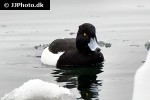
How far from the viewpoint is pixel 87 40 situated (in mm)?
12695

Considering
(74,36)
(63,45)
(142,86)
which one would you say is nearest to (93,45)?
(63,45)

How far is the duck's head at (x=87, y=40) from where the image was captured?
495 inches

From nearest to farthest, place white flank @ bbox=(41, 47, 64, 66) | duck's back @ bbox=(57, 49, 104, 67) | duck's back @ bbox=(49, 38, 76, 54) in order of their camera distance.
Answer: duck's back @ bbox=(57, 49, 104, 67)
white flank @ bbox=(41, 47, 64, 66)
duck's back @ bbox=(49, 38, 76, 54)

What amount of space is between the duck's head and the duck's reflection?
2.18ft

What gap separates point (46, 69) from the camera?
39.3 ft

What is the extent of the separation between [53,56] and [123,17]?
9899 mm

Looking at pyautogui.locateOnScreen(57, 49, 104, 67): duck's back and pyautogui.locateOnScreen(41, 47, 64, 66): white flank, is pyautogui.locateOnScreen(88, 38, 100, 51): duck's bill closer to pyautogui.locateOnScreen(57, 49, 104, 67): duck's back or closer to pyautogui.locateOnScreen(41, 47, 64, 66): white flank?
pyautogui.locateOnScreen(57, 49, 104, 67): duck's back

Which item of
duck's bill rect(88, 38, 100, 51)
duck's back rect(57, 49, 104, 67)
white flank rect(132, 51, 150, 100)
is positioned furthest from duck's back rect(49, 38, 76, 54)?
white flank rect(132, 51, 150, 100)

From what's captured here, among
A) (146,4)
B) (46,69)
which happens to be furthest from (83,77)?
(146,4)

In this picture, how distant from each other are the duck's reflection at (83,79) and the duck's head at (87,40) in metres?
0.66

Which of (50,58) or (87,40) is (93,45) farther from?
(50,58)

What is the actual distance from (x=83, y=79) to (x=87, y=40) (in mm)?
2365

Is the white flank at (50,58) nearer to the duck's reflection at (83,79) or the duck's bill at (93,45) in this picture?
the duck's reflection at (83,79)

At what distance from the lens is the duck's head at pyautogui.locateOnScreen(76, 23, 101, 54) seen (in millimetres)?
12578
